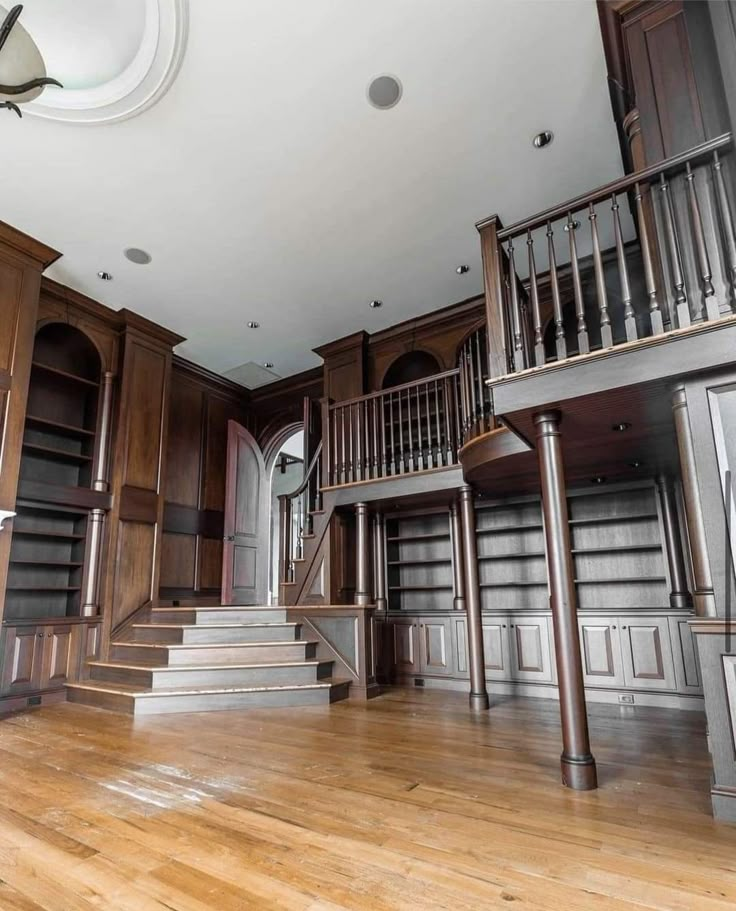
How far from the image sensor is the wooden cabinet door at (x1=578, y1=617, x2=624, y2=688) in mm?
4535

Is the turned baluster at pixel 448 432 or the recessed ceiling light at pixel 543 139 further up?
the recessed ceiling light at pixel 543 139

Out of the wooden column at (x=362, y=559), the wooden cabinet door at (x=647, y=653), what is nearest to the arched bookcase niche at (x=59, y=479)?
the wooden column at (x=362, y=559)

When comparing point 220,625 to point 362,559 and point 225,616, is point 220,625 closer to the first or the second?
point 225,616

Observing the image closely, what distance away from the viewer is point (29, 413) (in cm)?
559

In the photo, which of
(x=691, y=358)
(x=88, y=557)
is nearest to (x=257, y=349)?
(x=88, y=557)

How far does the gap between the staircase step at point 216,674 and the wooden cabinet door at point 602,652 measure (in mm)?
2301

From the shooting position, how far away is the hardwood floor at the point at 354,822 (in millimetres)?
1616

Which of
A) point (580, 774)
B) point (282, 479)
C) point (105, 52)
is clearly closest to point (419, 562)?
point (580, 774)

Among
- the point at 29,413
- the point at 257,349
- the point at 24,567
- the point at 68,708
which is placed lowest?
the point at 68,708

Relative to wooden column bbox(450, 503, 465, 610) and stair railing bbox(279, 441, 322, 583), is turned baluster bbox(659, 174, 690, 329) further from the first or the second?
stair railing bbox(279, 441, 322, 583)

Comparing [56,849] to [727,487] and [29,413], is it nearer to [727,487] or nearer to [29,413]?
[727,487]

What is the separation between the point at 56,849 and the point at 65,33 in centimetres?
426

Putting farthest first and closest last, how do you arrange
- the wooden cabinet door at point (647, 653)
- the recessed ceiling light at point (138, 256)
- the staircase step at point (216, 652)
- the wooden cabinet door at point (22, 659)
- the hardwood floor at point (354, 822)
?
1. the recessed ceiling light at point (138, 256)
2. the staircase step at point (216, 652)
3. the wooden cabinet door at point (22, 659)
4. the wooden cabinet door at point (647, 653)
5. the hardwood floor at point (354, 822)

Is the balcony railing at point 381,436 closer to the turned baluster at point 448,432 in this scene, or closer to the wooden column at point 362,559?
the turned baluster at point 448,432
